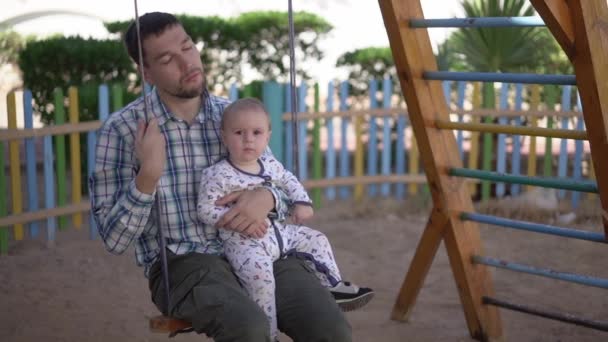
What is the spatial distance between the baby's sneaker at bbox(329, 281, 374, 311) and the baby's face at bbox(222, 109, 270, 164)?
572mm

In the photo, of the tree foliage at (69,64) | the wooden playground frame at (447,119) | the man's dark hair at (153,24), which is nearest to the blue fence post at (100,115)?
the tree foliage at (69,64)

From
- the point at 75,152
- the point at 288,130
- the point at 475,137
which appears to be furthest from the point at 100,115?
the point at 475,137

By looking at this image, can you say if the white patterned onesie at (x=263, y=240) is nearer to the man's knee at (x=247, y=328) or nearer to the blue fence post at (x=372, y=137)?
the man's knee at (x=247, y=328)

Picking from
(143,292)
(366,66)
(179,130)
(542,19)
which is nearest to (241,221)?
(179,130)

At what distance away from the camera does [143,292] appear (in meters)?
5.13

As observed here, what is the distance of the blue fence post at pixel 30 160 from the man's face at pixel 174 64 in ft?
10.1

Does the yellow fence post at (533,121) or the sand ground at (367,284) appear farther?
the yellow fence post at (533,121)

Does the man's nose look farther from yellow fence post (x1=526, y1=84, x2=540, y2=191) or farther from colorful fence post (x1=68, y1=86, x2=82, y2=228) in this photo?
yellow fence post (x1=526, y1=84, x2=540, y2=191)

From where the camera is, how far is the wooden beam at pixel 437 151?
3650 millimetres

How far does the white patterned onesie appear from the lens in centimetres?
294

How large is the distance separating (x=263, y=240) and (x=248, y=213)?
0.45ft

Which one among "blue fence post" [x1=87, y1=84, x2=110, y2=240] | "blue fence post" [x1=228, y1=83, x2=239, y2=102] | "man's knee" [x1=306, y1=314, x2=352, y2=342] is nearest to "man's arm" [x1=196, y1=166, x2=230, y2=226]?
"man's knee" [x1=306, y1=314, x2=352, y2=342]

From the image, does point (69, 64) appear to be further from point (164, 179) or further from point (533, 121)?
point (164, 179)

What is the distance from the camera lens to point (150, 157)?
2.83 metres
